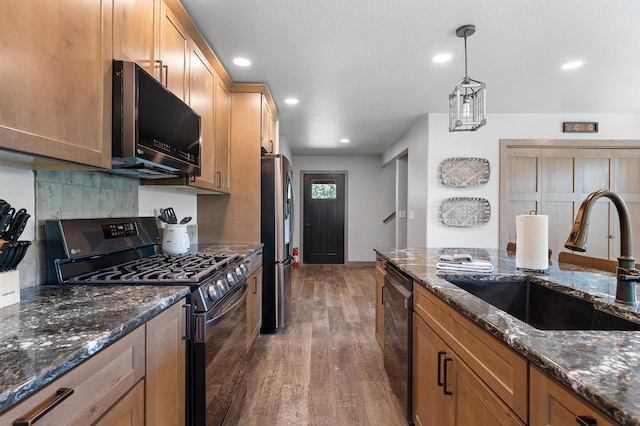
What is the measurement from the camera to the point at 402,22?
199cm

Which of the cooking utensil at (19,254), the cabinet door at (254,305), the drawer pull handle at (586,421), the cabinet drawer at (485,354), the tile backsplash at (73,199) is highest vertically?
the tile backsplash at (73,199)

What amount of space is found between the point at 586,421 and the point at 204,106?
2419 mm

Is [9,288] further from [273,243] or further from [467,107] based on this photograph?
[467,107]

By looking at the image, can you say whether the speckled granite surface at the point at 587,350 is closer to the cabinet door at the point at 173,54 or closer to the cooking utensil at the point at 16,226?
the cooking utensil at the point at 16,226

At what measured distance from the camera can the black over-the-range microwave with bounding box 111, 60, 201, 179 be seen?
1250 millimetres

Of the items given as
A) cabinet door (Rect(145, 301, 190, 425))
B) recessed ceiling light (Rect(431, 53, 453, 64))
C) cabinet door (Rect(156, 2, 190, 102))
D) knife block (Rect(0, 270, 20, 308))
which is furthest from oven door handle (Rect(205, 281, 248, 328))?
recessed ceiling light (Rect(431, 53, 453, 64))

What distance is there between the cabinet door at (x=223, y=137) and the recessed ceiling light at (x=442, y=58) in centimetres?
173

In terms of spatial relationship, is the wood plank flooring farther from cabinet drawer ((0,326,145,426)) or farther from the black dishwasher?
cabinet drawer ((0,326,145,426))

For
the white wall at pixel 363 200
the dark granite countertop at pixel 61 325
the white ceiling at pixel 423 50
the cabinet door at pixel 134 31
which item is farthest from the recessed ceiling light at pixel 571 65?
the white wall at pixel 363 200

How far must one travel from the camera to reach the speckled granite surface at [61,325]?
60 cm

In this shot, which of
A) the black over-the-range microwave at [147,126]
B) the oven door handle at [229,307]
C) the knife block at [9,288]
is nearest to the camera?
the knife block at [9,288]

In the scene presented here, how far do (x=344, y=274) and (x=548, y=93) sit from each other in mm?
4063

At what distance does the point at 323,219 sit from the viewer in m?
6.91

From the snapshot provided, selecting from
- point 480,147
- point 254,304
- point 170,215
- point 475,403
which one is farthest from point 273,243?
point 480,147
